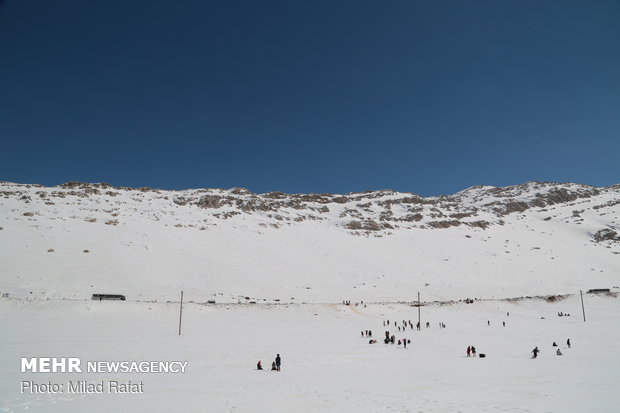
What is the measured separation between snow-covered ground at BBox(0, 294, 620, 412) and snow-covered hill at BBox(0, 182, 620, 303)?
8.62 meters

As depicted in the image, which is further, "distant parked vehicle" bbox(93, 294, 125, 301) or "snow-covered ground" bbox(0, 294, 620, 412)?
"distant parked vehicle" bbox(93, 294, 125, 301)

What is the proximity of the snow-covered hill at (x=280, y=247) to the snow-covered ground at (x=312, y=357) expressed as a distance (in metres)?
8.62

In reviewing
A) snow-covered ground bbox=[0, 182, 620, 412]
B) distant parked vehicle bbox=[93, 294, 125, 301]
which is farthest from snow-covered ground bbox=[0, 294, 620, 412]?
distant parked vehicle bbox=[93, 294, 125, 301]

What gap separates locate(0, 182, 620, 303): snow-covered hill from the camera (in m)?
52.9

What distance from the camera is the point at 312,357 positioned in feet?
78.0

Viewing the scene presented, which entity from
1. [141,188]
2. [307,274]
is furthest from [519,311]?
[141,188]

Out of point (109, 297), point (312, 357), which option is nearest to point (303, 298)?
point (109, 297)

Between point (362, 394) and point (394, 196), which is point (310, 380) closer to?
point (362, 394)

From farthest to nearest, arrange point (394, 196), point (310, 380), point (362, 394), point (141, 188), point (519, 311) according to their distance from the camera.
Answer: point (394, 196) < point (141, 188) < point (519, 311) < point (310, 380) < point (362, 394)

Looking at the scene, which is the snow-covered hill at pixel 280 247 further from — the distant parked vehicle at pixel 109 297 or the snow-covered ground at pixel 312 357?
the snow-covered ground at pixel 312 357

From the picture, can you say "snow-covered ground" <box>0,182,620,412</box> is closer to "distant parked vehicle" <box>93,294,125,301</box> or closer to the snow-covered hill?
the snow-covered hill

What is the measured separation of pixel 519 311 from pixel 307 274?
3395 centimetres

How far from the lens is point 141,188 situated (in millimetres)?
110062

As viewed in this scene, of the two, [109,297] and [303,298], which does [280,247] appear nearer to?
[303,298]
